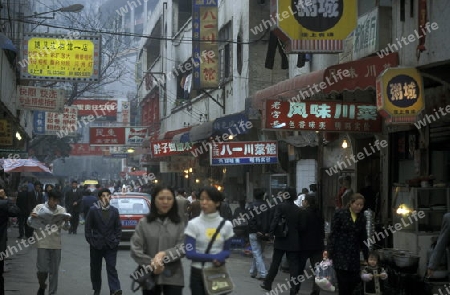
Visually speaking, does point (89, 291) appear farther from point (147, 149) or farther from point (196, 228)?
point (147, 149)

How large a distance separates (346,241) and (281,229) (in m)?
2.92

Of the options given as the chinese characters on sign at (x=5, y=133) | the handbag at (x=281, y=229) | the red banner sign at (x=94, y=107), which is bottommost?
the handbag at (x=281, y=229)

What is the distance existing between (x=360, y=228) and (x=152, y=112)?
47.4 m

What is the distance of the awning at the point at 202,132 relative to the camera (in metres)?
25.8

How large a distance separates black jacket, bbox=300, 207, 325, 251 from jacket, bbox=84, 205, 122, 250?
10.3 feet

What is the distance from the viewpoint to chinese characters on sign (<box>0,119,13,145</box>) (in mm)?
23141

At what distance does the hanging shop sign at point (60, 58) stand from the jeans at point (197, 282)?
16.3 m

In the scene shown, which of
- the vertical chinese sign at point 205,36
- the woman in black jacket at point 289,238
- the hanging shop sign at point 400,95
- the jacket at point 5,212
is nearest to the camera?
the jacket at point 5,212

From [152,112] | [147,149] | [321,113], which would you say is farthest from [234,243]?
[152,112]

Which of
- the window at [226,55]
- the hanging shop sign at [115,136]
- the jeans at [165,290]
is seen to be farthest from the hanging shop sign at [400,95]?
the hanging shop sign at [115,136]

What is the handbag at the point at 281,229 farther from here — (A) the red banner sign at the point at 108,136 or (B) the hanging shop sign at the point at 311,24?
(A) the red banner sign at the point at 108,136

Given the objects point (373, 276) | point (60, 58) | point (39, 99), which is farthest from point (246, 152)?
point (373, 276)

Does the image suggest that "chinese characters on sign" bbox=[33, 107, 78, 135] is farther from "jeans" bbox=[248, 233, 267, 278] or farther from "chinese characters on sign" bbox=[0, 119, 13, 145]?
"jeans" bbox=[248, 233, 267, 278]

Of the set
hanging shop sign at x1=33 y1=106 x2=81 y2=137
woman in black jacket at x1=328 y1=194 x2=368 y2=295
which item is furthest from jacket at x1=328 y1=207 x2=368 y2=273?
hanging shop sign at x1=33 y1=106 x2=81 y2=137
